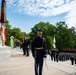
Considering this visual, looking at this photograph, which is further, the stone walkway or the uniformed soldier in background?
the stone walkway

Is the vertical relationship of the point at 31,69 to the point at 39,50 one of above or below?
below

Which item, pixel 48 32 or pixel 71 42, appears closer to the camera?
pixel 71 42

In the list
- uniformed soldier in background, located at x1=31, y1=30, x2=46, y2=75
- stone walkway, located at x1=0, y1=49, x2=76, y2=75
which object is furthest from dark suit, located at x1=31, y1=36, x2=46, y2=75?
stone walkway, located at x1=0, y1=49, x2=76, y2=75

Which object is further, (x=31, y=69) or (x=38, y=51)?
(x=31, y=69)

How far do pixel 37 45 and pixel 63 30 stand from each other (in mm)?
95534

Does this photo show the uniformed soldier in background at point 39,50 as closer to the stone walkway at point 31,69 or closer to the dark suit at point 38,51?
the dark suit at point 38,51

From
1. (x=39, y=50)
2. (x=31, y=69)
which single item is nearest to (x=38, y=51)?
(x=39, y=50)

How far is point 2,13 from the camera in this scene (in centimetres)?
1664

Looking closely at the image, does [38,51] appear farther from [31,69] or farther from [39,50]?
[31,69]

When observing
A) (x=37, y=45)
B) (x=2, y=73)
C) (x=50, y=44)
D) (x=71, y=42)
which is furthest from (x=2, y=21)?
(x=71, y=42)

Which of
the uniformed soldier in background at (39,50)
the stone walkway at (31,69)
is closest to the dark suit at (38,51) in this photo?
the uniformed soldier in background at (39,50)

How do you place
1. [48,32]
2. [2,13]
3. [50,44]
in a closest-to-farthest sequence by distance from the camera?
[2,13]
[50,44]
[48,32]

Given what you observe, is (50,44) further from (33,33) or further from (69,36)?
(33,33)

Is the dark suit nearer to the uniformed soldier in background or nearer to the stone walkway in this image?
the uniformed soldier in background
